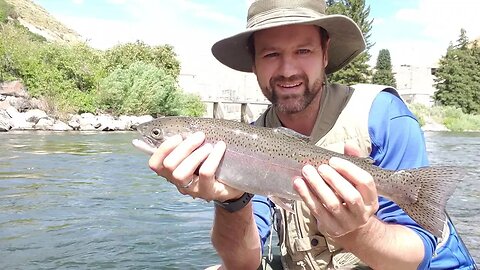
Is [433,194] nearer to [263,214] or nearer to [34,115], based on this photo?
[263,214]

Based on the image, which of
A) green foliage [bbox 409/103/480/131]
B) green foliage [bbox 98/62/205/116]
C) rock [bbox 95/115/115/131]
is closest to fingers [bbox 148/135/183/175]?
rock [bbox 95/115/115/131]

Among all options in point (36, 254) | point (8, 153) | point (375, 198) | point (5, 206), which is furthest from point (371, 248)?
point (8, 153)

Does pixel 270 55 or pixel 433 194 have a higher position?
pixel 270 55

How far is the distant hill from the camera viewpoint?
115m

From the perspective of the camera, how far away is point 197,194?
2.76 m

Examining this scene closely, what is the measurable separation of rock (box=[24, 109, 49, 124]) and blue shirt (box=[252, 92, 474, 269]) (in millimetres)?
27909

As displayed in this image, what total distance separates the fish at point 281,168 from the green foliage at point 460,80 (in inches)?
2795

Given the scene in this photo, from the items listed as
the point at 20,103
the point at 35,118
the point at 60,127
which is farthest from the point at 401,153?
the point at 20,103

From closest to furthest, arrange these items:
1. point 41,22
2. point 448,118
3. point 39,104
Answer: point 39,104 → point 448,118 → point 41,22

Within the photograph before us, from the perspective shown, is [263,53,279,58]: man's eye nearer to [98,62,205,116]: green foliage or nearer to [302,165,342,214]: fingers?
[302,165,342,214]: fingers

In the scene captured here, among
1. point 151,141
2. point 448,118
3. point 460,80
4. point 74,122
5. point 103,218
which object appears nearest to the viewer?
point 151,141

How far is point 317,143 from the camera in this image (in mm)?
3330

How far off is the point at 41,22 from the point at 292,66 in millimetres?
132963

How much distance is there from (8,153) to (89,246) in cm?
1010
